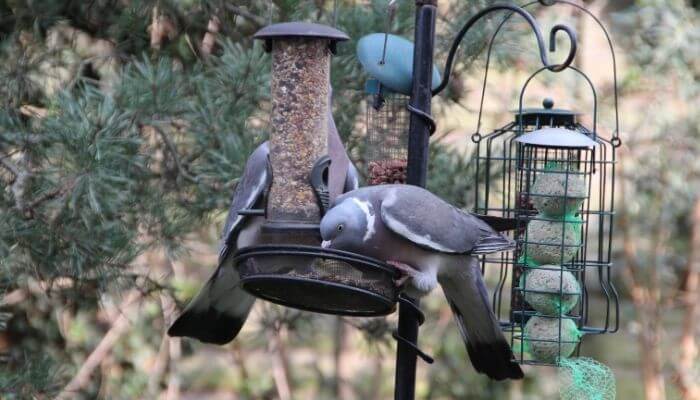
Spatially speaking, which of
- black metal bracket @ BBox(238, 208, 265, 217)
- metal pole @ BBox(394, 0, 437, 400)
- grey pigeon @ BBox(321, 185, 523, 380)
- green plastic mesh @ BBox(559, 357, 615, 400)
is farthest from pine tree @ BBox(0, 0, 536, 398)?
green plastic mesh @ BBox(559, 357, 615, 400)

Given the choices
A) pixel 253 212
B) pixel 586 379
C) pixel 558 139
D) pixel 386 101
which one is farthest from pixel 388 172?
pixel 586 379

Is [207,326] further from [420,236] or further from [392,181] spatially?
[420,236]

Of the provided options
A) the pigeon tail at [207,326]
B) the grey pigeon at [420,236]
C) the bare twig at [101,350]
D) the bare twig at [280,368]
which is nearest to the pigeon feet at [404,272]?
the grey pigeon at [420,236]

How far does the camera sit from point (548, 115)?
10.4ft

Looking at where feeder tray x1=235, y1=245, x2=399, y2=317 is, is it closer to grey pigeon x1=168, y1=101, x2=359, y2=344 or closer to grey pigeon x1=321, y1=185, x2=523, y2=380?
grey pigeon x1=321, y1=185, x2=523, y2=380

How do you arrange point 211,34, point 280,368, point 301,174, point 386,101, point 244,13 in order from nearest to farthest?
point 301,174 → point 386,101 → point 244,13 → point 211,34 → point 280,368

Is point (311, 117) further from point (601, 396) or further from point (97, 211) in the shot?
point (601, 396)

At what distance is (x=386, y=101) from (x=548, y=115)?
0.59 meters

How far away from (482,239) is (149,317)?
2.22 m

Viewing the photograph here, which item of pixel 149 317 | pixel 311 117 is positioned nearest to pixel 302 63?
pixel 311 117

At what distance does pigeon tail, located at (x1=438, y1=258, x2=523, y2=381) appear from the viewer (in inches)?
123

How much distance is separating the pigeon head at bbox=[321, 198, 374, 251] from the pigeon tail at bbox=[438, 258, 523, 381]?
377 millimetres

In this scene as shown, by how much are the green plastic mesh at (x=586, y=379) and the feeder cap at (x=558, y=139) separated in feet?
2.21

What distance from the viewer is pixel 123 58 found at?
3.98 m
